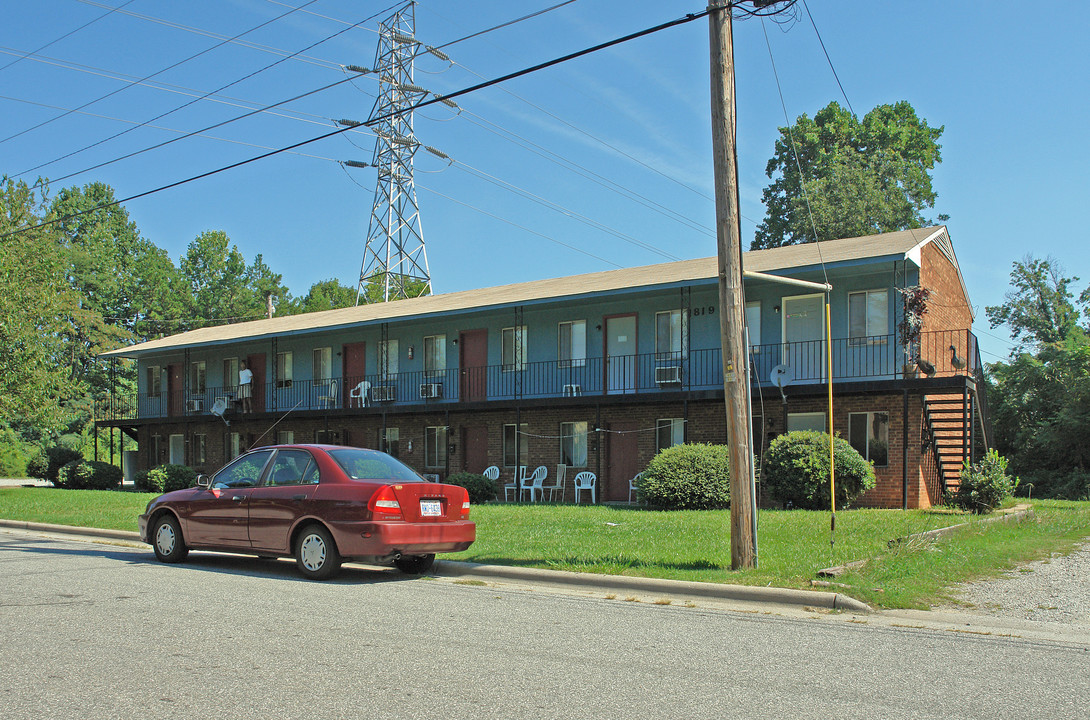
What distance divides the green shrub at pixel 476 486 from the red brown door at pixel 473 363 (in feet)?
16.5

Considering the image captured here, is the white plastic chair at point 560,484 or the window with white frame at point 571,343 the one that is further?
the window with white frame at point 571,343

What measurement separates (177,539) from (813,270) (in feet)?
46.3

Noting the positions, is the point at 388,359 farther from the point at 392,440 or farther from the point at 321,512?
the point at 321,512

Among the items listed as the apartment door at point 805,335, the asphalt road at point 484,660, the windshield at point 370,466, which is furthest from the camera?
the apartment door at point 805,335

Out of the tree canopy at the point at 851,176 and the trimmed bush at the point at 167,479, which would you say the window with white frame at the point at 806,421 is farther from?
the tree canopy at the point at 851,176

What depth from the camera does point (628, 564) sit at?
34.0 feet

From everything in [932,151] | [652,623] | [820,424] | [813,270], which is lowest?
[652,623]

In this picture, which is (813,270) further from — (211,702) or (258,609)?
(211,702)

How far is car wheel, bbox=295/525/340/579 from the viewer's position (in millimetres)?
9883

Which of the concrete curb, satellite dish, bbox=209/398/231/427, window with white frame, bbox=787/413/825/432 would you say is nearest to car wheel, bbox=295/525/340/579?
the concrete curb

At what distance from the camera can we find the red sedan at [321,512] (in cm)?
977

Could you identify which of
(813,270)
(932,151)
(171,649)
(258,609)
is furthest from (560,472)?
(932,151)

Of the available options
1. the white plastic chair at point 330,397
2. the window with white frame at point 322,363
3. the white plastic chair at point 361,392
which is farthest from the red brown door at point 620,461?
the window with white frame at point 322,363

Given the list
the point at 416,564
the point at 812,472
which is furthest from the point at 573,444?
the point at 416,564
